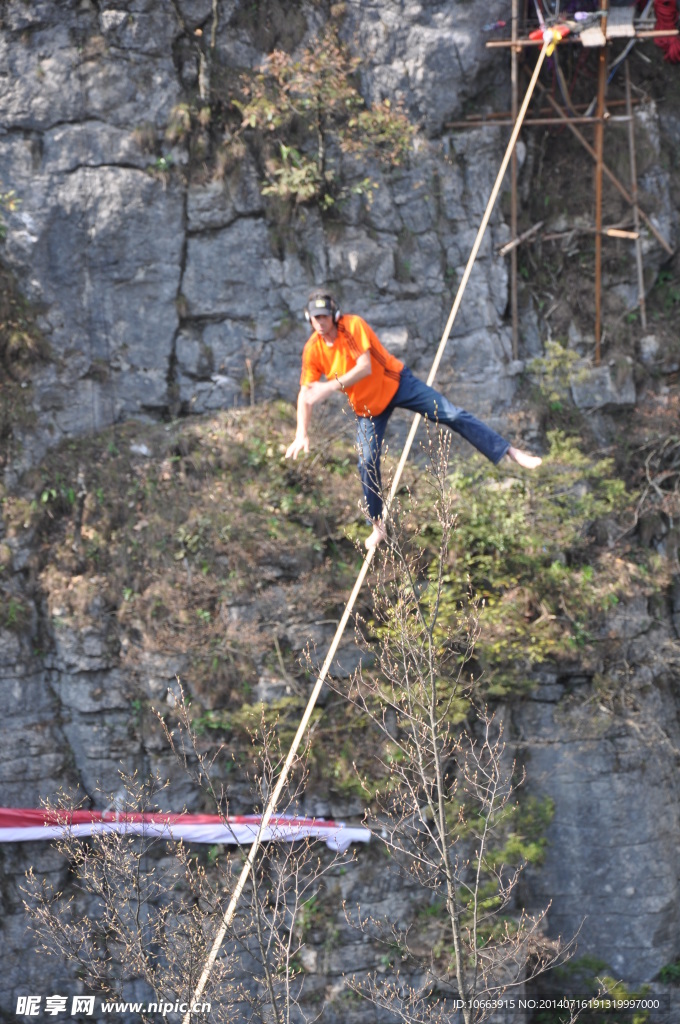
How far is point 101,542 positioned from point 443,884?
4.63 m

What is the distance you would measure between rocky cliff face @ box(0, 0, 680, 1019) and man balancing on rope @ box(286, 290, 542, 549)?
2.90m

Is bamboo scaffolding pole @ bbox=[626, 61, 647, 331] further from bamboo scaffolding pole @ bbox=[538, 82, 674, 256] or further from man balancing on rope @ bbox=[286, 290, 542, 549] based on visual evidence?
man balancing on rope @ bbox=[286, 290, 542, 549]

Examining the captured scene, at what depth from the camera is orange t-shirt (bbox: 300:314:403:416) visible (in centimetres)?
757

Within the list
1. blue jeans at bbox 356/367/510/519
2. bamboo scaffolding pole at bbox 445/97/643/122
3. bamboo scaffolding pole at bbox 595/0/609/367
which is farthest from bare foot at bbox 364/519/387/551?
bamboo scaffolding pole at bbox 445/97/643/122

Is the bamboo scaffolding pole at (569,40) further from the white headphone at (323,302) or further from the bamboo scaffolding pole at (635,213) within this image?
the white headphone at (323,302)

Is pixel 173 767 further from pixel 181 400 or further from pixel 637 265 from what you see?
pixel 637 265

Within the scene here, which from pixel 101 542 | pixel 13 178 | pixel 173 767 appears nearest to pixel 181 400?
pixel 101 542

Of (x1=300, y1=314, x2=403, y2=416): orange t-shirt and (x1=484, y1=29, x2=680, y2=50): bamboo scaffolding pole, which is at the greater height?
(x1=484, y1=29, x2=680, y2=50): bamboo scaffolding pole

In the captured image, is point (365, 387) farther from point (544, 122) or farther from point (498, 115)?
point (498, 115)

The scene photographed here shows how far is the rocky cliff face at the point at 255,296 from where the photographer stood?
1041cm

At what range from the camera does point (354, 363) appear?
25.0 ft

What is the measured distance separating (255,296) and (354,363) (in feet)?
13.4

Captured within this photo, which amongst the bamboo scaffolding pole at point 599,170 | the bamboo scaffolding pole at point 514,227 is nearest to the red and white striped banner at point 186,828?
the bamboo scaffolding pole at point 514,227

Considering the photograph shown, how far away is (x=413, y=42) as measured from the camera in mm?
11484
